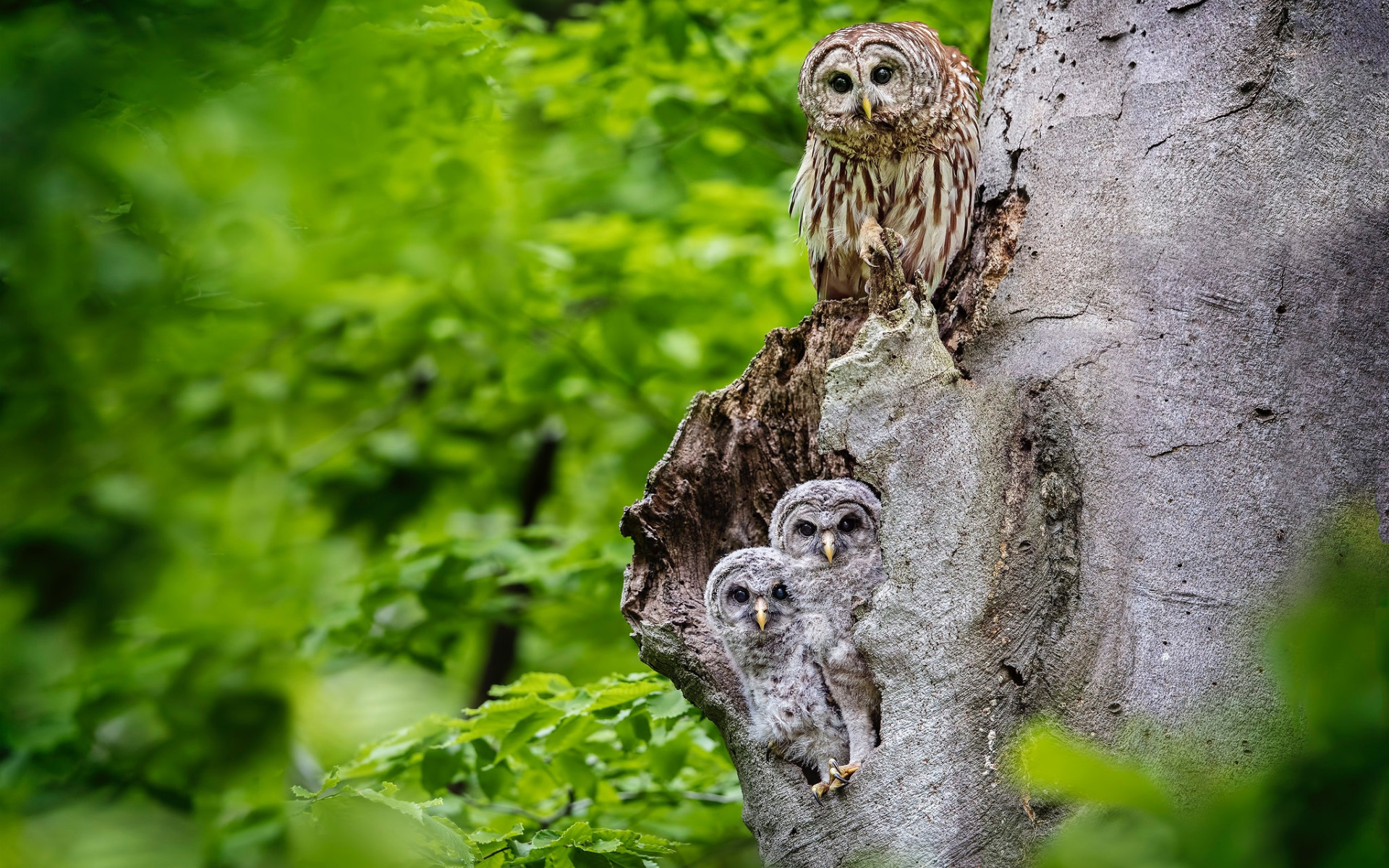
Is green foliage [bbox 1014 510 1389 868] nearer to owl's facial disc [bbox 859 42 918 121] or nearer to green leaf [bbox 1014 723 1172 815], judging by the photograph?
→ green leaf [bbox 1014 723 1172 815]

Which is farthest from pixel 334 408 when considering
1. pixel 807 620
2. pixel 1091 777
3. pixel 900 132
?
pixel 1091 777

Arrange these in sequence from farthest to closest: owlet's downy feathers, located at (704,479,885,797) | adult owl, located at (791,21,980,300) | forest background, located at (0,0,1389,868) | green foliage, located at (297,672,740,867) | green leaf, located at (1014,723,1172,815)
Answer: adult owl, located at (791,21,980,300) < owlet's downy feathers, located at (704,479,885,797) < green foliage, located at (297,672,740,867) < forest background, located at (0,0,1389,868) < green leaf, located at (1014,723,1172,815)

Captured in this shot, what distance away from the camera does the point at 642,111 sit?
14.5 ft

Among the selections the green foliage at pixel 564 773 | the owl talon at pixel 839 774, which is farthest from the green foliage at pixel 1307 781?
the green foliage at pixel 564 773

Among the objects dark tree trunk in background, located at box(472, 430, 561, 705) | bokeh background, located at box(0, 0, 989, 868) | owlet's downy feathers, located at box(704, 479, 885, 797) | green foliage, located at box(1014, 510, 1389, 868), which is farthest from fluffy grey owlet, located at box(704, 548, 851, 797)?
dark tree trunk in background, located at box(472, 430, 561, 705)

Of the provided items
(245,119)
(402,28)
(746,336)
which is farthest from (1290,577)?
(746,336)

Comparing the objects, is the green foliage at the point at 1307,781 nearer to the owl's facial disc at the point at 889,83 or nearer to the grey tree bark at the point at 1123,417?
the grey tree bark at the point at 1123,417

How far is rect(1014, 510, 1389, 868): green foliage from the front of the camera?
0.63 meters

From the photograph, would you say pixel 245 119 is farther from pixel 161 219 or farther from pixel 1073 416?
pixel 1073 416

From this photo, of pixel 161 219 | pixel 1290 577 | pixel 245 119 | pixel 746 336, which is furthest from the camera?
pixel 746 336

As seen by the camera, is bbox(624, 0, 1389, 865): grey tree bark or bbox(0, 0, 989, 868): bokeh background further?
bbox(624, 0, 1389, 865): grey tree bark

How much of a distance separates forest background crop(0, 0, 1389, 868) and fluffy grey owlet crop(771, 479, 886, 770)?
464 mm

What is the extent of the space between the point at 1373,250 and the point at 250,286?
1947 millimetres

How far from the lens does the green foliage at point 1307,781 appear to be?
2.08 ft
